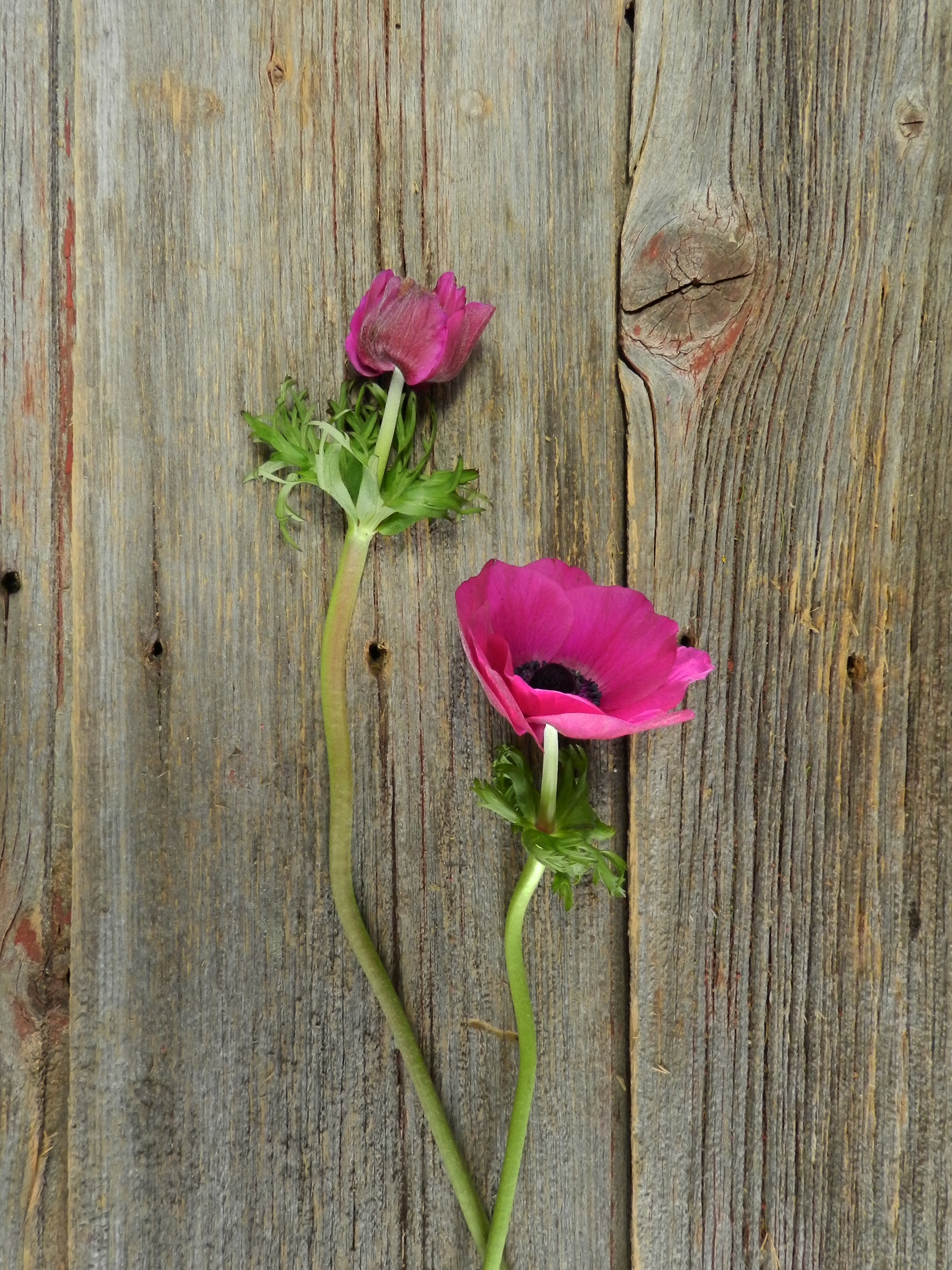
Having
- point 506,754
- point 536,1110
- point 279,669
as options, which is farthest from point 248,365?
point 536,1110

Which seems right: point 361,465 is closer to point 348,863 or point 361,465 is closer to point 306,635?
point 306,635

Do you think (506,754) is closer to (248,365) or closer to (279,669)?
(279,669)

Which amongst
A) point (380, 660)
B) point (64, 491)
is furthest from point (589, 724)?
point (64, 491)

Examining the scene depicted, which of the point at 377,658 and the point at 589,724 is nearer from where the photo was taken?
the point at 589,724

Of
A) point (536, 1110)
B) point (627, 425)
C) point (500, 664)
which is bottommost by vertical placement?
point (536, 1110)

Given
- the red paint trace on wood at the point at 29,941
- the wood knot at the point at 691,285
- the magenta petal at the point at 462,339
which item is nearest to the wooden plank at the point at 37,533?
the red paint trace on wood at the point at 29,941

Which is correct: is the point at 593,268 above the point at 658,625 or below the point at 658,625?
above
